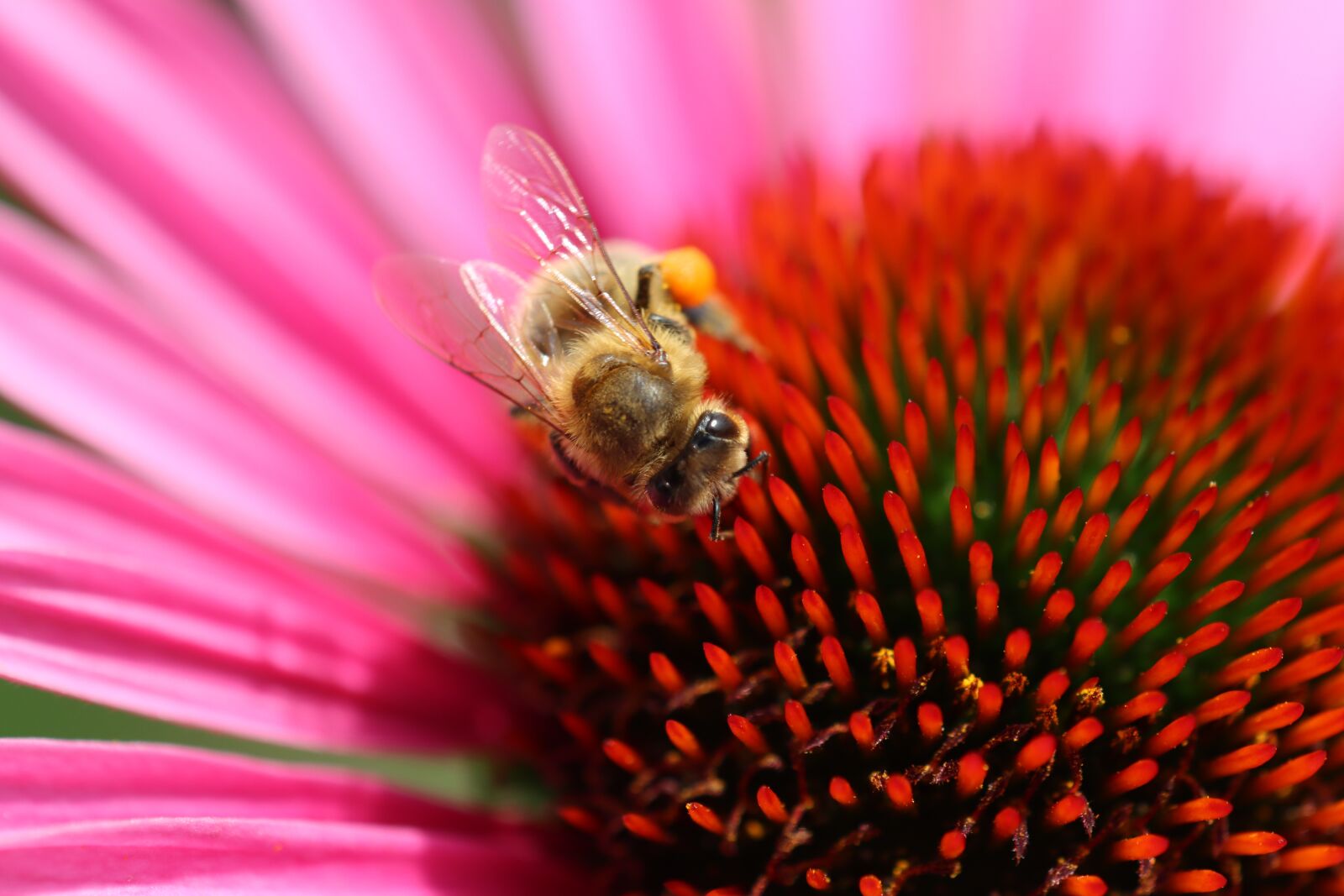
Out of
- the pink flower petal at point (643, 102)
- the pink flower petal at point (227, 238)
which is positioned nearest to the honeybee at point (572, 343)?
the pink flower petal at point (227, 238)

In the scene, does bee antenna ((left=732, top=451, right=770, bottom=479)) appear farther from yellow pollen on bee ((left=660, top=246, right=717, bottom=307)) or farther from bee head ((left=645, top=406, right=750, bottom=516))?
yellow pollen on bee ((left=660, top=246, right=717, bottom=307))

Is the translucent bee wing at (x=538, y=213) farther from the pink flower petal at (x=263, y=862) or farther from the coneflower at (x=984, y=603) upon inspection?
the pink flower petal at (x=263, y=862)

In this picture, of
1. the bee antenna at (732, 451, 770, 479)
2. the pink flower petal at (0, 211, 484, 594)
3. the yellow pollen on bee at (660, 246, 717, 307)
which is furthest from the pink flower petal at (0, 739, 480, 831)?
the yellow pollen on bee at (660, 246, 717, 307)

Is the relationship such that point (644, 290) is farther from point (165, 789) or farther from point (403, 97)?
point (403, 97)

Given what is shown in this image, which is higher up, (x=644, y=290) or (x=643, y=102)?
(x=643, y=102)

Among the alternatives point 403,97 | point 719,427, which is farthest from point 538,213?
point 403,97

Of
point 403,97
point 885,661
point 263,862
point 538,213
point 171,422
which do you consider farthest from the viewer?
point 403,97

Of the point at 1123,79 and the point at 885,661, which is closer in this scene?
the point at 885,661
